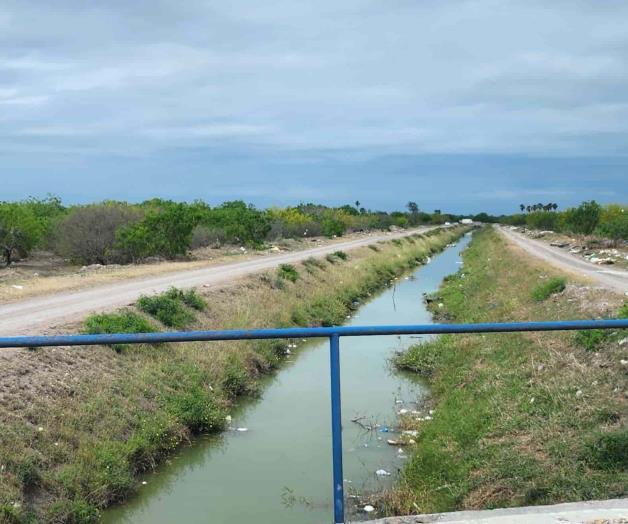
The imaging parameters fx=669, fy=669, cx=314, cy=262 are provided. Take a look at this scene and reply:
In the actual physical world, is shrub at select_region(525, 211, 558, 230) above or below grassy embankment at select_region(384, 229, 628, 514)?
above

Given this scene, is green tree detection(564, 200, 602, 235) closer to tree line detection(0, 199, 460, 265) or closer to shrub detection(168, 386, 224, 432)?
tree line detection(0, 199, 460, 265)

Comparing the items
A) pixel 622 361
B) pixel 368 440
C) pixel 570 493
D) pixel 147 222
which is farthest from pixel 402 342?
pixel 147 222

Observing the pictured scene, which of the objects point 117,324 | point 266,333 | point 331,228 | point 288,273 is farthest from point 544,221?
point 266,333

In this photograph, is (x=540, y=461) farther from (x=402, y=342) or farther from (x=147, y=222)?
(x=147, y=222)

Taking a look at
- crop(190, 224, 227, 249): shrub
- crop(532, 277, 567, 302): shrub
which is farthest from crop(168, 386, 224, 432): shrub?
crop(190, 224, 227, 249): shrub

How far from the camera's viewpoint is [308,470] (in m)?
8.89

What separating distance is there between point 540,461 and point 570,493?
4.30 ft

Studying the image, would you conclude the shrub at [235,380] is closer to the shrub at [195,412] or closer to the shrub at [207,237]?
the shrub at [195,412]

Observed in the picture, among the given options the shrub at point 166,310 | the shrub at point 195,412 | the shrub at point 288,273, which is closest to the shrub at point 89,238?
the shrub at point 288,273

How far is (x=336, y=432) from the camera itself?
11.8 ft

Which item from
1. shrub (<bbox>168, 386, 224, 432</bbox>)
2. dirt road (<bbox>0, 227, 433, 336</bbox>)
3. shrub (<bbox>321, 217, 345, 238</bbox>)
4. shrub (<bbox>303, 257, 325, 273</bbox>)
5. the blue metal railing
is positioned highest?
shrub (<bbox>321, 217, 345, 238</bbox>)

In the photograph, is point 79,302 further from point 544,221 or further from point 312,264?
point 544,221

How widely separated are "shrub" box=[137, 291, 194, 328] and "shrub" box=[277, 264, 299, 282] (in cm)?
853

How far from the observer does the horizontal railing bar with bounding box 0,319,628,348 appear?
324 cm
